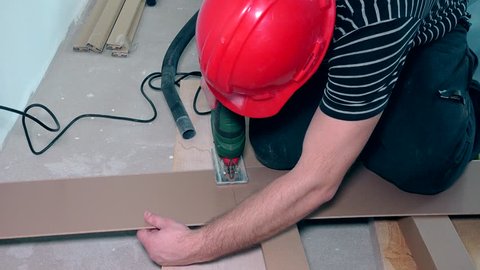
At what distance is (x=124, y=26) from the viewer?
8.33ft

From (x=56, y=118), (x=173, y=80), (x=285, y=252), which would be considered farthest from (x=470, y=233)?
(x=56, y=118)

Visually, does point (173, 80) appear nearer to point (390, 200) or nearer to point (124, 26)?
point (124, 26)

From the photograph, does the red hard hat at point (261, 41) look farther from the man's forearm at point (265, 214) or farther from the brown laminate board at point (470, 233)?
the brown laminate board at point (470, 233)

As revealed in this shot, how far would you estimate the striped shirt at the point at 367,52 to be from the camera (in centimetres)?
104

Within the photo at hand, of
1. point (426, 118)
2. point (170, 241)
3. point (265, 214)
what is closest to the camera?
point (265, 214)

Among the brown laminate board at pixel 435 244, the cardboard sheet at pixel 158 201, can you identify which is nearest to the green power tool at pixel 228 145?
the cardboard sheet at pixel 158 201

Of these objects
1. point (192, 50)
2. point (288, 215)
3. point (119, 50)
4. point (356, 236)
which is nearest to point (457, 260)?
point (356, 236)

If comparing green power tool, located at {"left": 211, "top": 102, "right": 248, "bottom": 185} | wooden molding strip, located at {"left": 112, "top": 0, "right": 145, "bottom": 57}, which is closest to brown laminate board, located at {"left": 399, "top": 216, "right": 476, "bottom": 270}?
green power tool, located at {"left": 211, "top": 102, "right": 248, "bottom": 185}

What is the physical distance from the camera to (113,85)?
7.38ft

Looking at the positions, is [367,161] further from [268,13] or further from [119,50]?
[119,50]

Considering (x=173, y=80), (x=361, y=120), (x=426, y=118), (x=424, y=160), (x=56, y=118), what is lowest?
(x=56, y=118)

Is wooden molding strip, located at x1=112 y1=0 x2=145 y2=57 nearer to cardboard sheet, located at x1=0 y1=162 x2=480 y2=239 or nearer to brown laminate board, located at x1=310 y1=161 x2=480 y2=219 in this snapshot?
cardboard sheet, located at x1=0 y1=162 x2=480 y2=239

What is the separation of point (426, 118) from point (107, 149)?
3.87ft

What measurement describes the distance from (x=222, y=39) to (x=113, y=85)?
4.30 feet
